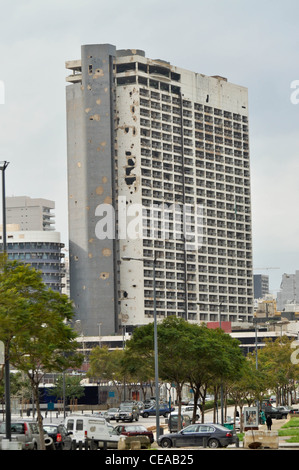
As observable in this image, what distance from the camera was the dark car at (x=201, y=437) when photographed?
175ft

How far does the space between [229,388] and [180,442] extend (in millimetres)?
34261

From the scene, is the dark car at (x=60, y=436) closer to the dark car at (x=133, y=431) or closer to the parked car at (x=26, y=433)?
the parked car at (x=26, y=433)

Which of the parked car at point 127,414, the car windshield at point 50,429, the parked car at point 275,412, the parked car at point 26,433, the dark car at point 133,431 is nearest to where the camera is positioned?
the parked car at point 26,433

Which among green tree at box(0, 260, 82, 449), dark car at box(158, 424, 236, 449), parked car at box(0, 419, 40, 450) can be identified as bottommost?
dark car at box(158, 424, 236, 449)

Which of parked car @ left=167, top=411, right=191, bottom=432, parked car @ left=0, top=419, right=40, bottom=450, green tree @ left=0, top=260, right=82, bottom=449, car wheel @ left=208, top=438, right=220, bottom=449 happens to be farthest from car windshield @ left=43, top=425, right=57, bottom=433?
parked car @ left=167, top=411, right=191, bottom=432

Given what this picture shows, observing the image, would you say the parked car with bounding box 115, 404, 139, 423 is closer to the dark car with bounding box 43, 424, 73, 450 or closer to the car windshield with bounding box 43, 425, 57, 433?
the car windshield with bounding box 43, 425, 57, 433

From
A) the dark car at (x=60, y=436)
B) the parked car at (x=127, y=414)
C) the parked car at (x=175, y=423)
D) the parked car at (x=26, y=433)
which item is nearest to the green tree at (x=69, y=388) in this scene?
the parked car at (x=127, y=414)

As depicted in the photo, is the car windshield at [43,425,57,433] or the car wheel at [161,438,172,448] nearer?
the car wheel at [161,438,172,448]

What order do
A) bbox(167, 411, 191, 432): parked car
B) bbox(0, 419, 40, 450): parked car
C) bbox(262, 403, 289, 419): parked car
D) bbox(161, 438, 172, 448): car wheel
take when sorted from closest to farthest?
bbox(0, 419, 40, 450): parked car, bbox(161, 438, 172, 448): car wheel, bbox(167, 411, 191, 432): parked car, bbox(262, 403, 289, 419): parked car

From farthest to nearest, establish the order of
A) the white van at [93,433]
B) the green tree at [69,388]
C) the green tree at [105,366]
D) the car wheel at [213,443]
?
the green tree at [105,366], the green tree at [69,388], the white van at [93,433], the car wheel at [213,443]

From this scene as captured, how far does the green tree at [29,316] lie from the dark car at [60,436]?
3.34 meters

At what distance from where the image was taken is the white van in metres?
54.1

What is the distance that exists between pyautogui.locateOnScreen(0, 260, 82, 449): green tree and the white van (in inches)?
139

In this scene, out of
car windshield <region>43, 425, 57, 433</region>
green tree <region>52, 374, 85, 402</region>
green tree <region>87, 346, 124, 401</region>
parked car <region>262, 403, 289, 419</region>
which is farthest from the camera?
→ green tree <region>87, 346, 124, 401</region>
